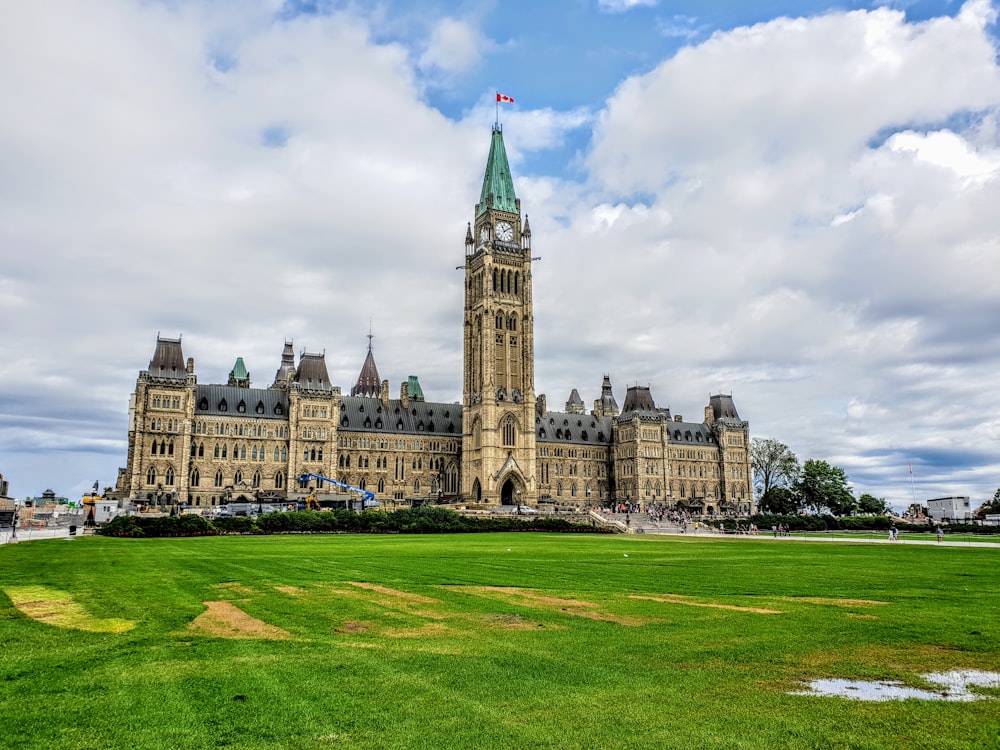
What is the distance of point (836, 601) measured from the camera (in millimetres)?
19797

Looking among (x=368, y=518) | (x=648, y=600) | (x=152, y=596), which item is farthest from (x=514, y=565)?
(x=368, y=518)

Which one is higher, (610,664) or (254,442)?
(254,442)

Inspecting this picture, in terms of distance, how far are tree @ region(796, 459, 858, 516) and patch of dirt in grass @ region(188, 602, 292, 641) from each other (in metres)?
120

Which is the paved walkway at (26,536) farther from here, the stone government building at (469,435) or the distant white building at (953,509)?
the distant white building at (953,509)

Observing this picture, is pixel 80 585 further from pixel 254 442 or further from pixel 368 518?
pixel 254 442

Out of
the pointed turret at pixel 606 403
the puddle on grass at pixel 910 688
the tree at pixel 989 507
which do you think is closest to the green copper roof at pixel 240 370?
the pointed turret at pixel 606 403

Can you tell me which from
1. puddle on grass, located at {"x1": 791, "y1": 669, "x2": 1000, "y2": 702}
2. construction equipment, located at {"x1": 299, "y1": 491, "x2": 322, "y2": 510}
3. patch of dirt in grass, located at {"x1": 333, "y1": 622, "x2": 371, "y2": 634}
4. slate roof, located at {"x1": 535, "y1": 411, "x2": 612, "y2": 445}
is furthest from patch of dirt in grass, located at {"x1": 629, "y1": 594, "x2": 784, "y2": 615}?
slate roof, located at {"x1": 535, "y1": 411, "x2": 612, "y2": 445}

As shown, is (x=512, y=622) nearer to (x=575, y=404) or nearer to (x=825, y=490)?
(x=825, y=490)

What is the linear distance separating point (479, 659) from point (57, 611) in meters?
10.6

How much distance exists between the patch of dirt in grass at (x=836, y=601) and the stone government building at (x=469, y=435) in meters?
89.9

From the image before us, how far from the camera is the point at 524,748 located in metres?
8.95

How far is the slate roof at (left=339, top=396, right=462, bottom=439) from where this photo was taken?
121938 mm

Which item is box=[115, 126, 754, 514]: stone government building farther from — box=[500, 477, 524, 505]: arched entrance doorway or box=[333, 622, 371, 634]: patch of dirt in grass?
box=[333, 622, 371, 634]: patch of dirt in grass

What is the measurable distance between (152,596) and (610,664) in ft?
42.5
